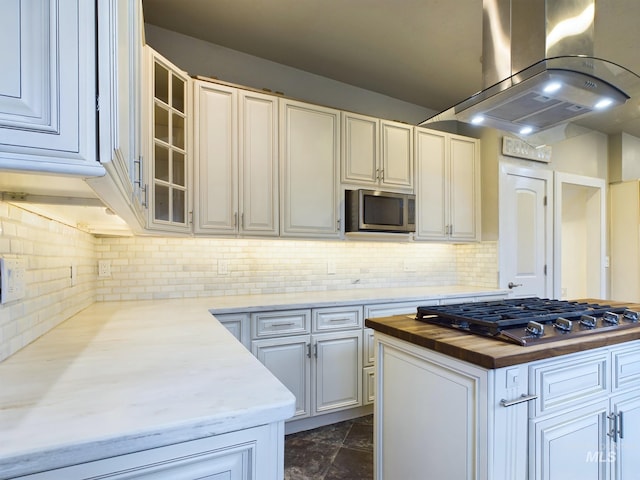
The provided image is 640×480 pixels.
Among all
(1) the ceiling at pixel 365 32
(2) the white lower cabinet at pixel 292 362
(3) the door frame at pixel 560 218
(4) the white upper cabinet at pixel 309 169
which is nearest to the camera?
(1) the ceiling at pixel 365 32

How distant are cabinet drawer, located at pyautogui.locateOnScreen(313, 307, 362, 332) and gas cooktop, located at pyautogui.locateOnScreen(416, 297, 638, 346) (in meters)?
0.86

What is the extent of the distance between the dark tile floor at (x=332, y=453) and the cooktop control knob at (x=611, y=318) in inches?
57.0

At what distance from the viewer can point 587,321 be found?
1419 mm

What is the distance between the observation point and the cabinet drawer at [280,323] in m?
2.22

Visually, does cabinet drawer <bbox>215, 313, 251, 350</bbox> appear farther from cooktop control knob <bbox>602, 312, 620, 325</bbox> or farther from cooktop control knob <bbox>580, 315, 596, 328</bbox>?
cooktop control knob <bbox>602, 312, 620, 325</bbox>

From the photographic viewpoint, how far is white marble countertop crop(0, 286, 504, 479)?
564mm

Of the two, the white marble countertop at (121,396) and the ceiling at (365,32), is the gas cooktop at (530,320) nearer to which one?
the white marble countertop at (121,396)

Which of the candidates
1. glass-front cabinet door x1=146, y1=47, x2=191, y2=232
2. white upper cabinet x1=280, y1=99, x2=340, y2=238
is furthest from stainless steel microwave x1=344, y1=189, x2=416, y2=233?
glass-front cabinet door x1=146, y1=47, x2=191, y2=232

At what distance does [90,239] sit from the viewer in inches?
83.8

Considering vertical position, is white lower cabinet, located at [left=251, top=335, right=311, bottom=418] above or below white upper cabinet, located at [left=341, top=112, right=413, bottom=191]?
below

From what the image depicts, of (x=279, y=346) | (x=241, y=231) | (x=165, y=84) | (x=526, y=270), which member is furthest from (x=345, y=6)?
(x=526, y=270)

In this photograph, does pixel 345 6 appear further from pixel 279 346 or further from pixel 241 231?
pixel 279 346

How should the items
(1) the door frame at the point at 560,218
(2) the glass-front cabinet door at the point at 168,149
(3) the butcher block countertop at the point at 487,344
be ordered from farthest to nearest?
(1) the door frame at the point at 560,218
(2) the glass-front cabinet door at the point at 168,149
(3) the butcher block countertop at the point at 487,344

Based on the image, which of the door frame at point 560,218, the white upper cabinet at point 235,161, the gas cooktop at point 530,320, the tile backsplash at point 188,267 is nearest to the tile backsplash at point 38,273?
the tile backsplash at point 188,267
